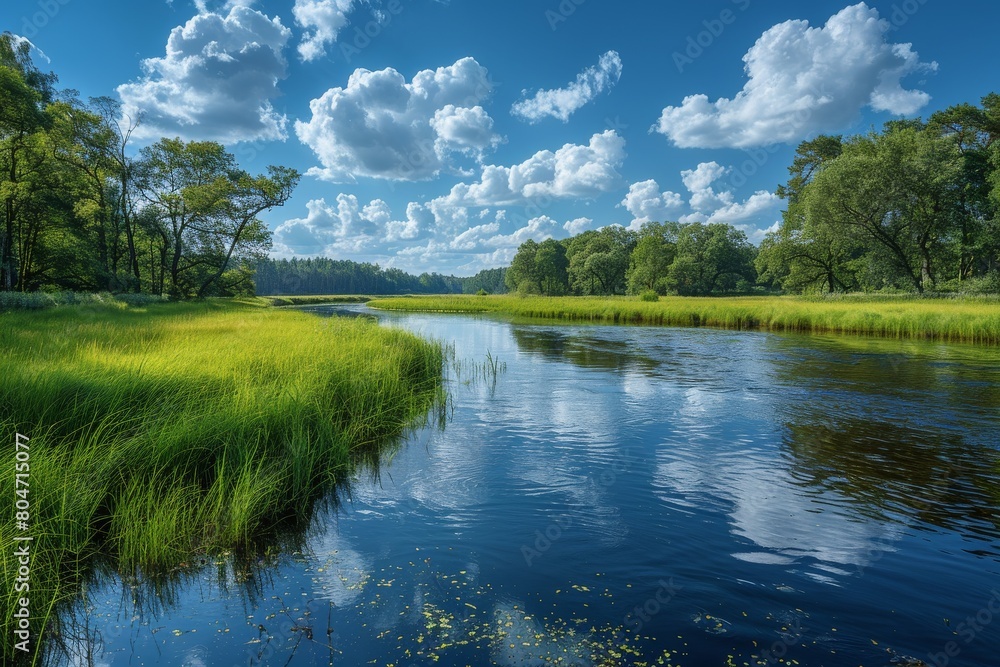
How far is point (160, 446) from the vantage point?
20.8 ft

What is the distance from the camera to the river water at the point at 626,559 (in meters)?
4.21

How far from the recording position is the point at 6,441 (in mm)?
6059

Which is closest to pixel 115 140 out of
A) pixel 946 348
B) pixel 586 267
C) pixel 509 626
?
pixel 509 626

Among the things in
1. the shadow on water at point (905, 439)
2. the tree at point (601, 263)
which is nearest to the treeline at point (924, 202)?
the shadow on water at point (905, 439)

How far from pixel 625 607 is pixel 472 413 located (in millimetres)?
8103

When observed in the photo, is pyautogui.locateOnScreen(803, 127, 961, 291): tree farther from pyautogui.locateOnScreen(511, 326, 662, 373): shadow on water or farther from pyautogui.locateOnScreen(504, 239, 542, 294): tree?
pyautogui.locateOnScreen(504, 239, 542, 294): tree

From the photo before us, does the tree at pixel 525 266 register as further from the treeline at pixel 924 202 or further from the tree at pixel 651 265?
the treeline at pixel 924 202

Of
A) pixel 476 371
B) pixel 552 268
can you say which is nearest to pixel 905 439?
pixel 476 371

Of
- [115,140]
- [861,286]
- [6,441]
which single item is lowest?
[6,441]

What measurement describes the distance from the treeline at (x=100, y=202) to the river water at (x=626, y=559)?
3370 cm

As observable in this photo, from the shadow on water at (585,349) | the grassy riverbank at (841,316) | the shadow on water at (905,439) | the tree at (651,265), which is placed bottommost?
the shadow on water at (905,439)

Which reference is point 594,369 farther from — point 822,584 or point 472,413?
point 822,584

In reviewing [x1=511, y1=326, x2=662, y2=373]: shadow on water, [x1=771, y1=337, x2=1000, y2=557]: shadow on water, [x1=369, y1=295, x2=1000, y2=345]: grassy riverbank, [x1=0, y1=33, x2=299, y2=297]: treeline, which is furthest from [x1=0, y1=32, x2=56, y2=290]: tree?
[x1=369, y1=295, x2=1000, y2=345]: grassy riverbank

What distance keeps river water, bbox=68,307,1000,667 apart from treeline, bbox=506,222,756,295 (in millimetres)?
78196
